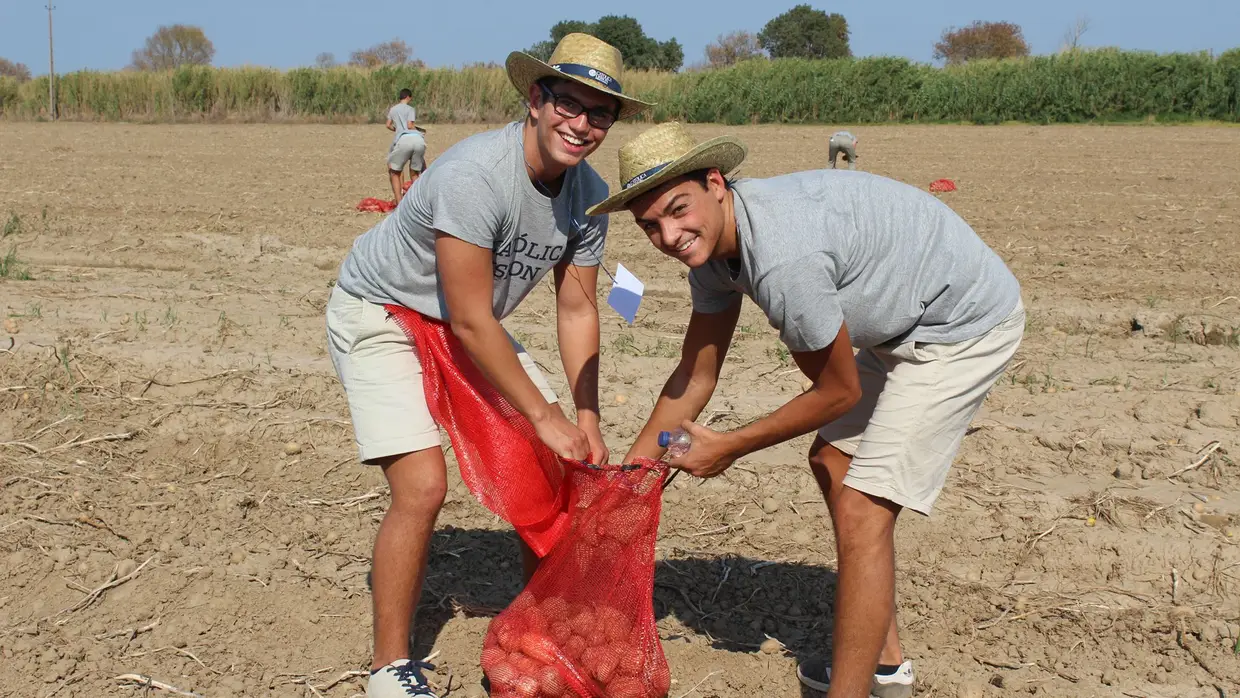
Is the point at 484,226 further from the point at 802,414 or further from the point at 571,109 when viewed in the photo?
the point at 802,414

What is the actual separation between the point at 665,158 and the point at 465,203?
1.78 ft

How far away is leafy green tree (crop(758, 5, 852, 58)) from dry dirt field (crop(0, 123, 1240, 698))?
241 ft

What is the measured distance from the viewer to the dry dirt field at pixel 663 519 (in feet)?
11.7

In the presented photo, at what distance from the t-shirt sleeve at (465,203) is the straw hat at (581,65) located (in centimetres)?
30

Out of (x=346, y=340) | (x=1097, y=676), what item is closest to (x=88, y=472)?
(x=346, y=340)

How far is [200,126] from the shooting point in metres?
30.3

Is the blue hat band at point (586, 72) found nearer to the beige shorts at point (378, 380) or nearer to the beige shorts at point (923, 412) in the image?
the beige shorts at point (378, 380)

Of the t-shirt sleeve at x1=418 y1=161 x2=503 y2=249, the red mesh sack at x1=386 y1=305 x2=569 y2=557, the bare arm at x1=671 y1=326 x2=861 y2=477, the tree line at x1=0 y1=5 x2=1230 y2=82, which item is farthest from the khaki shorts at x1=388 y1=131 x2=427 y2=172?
the tree line at x1=0 y1=5 x2=1230 y2=82

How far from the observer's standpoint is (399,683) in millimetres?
3049

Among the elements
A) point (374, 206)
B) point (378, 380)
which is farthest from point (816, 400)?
point (374, 206)

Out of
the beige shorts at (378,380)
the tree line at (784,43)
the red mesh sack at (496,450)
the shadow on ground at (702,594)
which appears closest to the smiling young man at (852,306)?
the red mesh sack at (496,450)

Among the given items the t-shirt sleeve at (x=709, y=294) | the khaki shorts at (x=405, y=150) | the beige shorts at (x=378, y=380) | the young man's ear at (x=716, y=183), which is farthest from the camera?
the khaki shorts at (x=405, y=150)

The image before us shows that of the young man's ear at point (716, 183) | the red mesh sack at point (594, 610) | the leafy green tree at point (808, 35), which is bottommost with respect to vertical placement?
the red mesh sack at point (594, 610)

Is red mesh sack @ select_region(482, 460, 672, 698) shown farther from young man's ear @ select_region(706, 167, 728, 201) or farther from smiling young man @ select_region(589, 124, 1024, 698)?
young man's ear @ select_region(706, 167, 728, 201)
